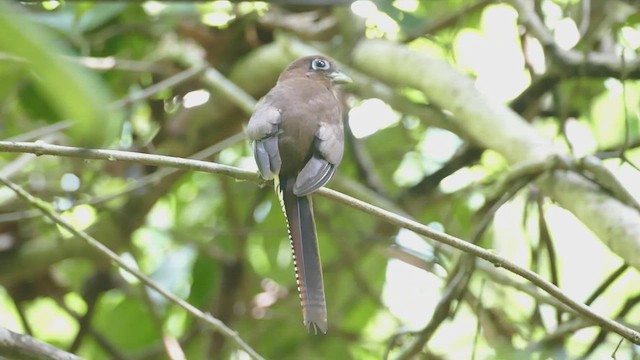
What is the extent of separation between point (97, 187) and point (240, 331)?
896mm

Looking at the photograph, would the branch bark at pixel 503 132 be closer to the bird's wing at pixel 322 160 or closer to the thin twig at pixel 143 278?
the bird's wing at pixel 322 160

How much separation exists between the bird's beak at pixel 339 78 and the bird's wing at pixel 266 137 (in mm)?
548

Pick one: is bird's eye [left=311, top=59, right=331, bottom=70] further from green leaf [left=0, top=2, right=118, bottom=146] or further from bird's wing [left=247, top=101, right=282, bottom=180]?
green leaf [left=0, top=2, right=118, bottom=146]

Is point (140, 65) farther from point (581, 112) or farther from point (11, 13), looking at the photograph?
point (11, 13)

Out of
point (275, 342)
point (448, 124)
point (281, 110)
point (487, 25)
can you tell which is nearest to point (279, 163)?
point (281, 110)

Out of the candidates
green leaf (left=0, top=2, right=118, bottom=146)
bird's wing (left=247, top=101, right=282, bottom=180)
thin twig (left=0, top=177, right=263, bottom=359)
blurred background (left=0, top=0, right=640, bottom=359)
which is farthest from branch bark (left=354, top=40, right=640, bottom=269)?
green leaf (left=0, top=2, right=118, bottom=146)

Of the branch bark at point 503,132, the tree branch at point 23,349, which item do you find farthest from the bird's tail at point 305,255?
the branch bark at point 503,132

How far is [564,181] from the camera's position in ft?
7.70

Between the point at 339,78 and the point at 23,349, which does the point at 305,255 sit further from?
the point at 339,78

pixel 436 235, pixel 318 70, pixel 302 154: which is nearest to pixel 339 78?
pixel 318 70

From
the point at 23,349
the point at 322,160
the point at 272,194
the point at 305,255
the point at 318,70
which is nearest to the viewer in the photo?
the point at 23,349

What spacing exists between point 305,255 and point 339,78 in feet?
3.95

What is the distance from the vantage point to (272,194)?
153 inches

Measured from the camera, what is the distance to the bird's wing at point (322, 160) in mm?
2188
